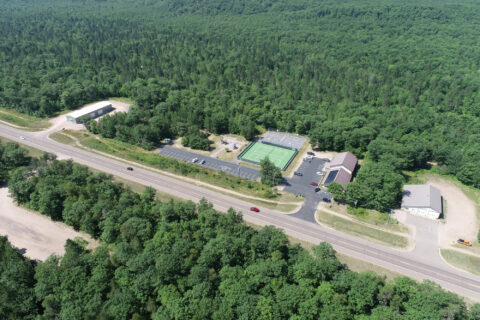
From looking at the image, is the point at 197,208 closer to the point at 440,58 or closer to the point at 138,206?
the point at 138,206

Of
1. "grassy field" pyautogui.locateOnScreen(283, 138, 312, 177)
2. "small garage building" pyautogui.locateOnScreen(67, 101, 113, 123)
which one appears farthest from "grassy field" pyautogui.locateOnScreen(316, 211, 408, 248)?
"small garage building" pyautogui.locateOnScreen(67, 101, 113, 123)

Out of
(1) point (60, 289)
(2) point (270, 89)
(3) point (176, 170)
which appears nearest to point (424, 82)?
(2) point (270, 89)

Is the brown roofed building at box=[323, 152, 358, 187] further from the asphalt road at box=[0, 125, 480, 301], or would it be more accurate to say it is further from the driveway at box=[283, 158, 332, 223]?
the asphalt road at box=[0, 125, 480, 301]

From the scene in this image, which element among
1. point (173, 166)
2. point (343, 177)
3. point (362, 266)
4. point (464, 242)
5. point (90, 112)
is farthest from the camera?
point (90, 112)

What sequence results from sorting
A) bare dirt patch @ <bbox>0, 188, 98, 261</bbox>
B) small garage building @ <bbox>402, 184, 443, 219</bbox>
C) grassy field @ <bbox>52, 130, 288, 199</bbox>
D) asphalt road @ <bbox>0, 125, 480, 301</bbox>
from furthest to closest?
grassy field @ <bbox>52, 130, 288, 199</bbox> → small garage building @ <bbox>402, 184, 443, 219</bbox> → bare dirt patch @ <bbox>0, 188, 98, 261</bbox> → asphalt road @ <bbox>0, 125, 480, 301</bbox>

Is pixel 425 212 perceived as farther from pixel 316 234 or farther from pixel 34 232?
pixel 34 232

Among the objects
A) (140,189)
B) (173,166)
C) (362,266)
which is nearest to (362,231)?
(362,266)
